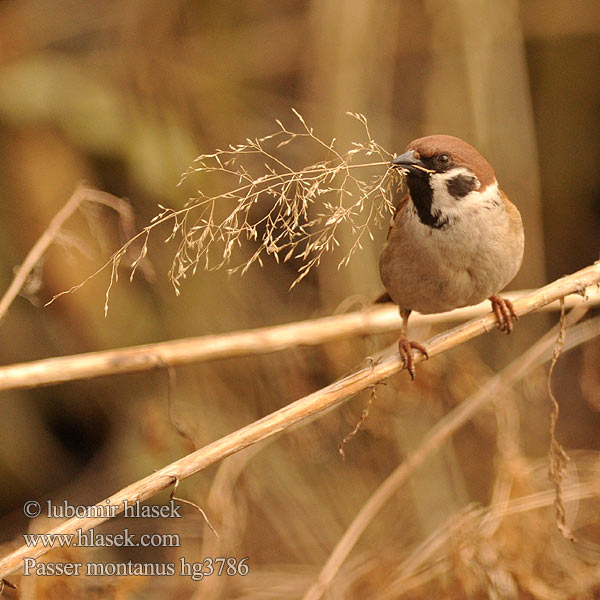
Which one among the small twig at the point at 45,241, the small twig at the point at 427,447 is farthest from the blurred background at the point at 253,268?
the small twig at the point at 45,241

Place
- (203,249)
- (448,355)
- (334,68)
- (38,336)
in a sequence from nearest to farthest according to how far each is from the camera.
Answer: (203,249)
(448,355)
(38,336)
(334,68)

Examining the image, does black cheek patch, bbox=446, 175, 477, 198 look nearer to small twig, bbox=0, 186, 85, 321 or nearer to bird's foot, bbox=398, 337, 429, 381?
bird's foot, bbox=398, 337, 429, 381

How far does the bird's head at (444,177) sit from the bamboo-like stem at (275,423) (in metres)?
0.40

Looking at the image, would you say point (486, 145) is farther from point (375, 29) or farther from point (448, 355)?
point (448, 355)

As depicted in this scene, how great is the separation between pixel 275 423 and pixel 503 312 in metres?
1.24

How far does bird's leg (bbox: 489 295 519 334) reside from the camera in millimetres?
2930

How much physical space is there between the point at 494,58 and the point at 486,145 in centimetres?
58

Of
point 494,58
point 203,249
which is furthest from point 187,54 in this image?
point 203,249

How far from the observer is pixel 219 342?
2877 millimetres

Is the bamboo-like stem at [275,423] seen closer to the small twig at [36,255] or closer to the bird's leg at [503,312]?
the bird's leg at [503,312]

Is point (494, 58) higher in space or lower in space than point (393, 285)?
higher

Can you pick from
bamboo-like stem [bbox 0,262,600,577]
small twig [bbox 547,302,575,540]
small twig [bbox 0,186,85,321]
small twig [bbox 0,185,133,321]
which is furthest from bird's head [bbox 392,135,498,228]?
small twig [bbox 0,186,85,321]

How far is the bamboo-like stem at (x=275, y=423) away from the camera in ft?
6.55

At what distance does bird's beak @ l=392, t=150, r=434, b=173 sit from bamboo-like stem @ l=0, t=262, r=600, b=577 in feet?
1.86
